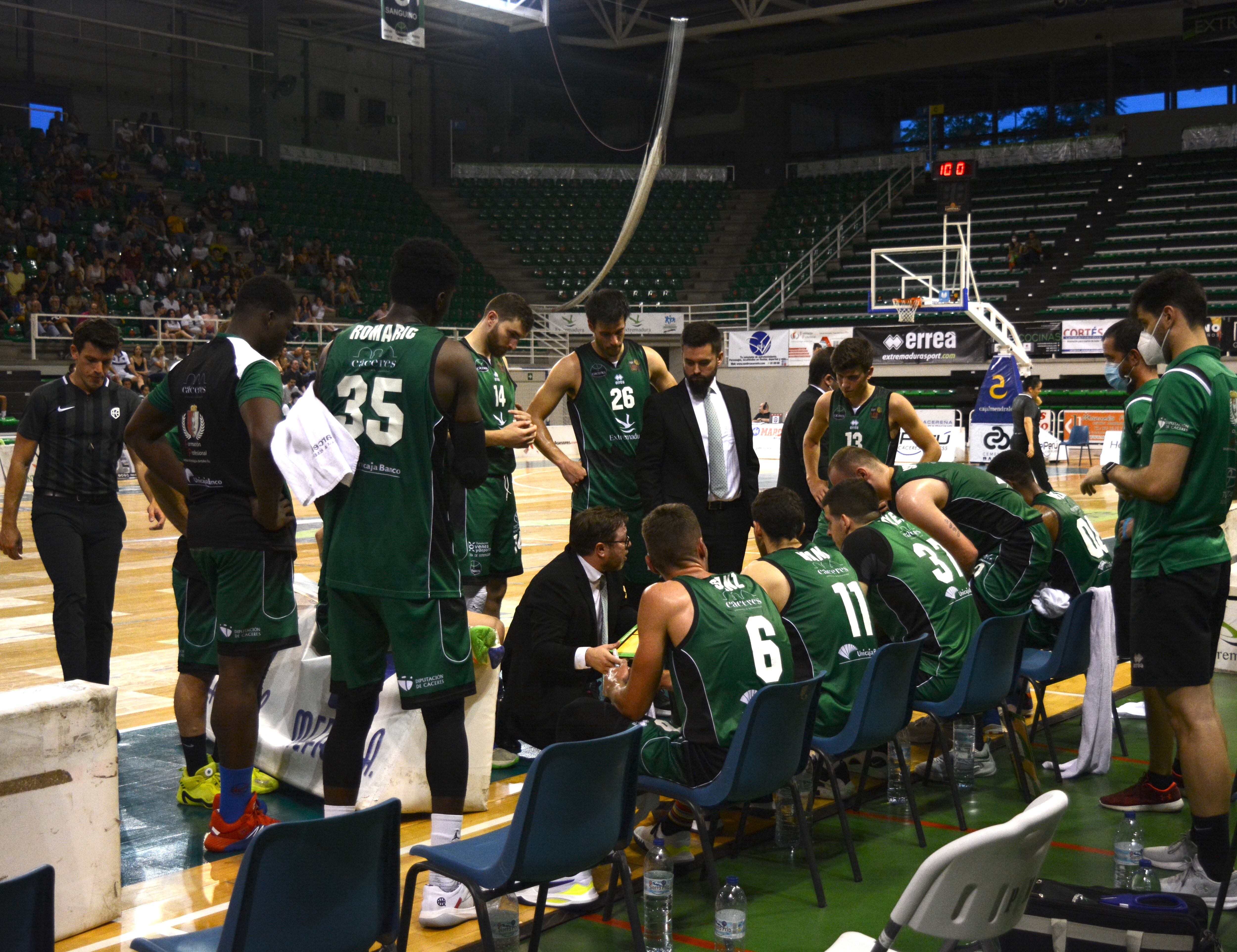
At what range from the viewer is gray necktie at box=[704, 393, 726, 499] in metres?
5.70

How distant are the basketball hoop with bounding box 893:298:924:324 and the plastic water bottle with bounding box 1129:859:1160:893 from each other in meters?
20.4

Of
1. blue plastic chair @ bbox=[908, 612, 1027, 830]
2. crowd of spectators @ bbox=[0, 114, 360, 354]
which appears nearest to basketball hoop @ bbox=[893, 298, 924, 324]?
crowd of spectators @ bbox=[0, 114, 360, 354]

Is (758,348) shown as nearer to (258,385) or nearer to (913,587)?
(913,587)

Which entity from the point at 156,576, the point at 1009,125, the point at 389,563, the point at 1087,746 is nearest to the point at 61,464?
the point at 389,563

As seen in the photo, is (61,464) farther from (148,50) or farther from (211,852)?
(148,50)

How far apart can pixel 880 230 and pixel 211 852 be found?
97.6ft

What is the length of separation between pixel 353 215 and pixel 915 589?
90.4 feet

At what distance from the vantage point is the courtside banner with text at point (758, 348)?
28266mm

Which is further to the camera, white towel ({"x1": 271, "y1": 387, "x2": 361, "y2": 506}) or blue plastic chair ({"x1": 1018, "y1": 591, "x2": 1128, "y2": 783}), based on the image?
blue plastic chair ({"x1": 1018, "y1": 591, "x2": 1128, "y2": 783})

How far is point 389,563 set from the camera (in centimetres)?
342

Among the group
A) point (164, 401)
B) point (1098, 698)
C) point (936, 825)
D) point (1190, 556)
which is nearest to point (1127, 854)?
point (936, 825)

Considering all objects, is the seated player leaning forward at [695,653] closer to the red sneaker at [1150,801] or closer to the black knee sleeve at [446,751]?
the black knee sleeve at [446,751]

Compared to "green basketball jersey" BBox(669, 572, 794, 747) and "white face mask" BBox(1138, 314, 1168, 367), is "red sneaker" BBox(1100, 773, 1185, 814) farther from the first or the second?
"green basketball jersey" BBox(669, 572, 794, 747)

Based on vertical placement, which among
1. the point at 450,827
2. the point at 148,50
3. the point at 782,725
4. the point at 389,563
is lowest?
the point at 450,827
